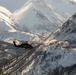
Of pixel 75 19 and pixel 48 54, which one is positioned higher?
pixel 75 19

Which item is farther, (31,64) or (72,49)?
(31,64)

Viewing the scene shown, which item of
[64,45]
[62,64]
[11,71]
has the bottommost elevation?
[62,64]

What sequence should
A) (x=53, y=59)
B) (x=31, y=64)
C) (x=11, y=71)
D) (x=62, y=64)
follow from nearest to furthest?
(x=62, y=64), (x=53, y=59), (x=31, y=64), (x=11, y=71)

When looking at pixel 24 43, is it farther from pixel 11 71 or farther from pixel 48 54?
pixel 48 54

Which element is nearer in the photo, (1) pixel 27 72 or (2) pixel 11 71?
(1) pixel 27 72

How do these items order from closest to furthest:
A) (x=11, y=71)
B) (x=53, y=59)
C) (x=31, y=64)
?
1. (x=53, y=59)
2. (x=31, y=64)
3. (x=11, y=71)

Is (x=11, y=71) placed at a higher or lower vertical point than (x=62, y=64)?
higher

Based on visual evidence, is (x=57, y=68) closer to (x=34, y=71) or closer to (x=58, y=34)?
(x=34, y=71)

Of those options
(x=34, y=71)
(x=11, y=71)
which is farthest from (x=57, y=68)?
(x=11, y=71)

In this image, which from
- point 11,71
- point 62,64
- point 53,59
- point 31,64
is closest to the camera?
point 62,64

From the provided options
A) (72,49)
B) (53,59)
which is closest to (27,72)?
(53,59)
